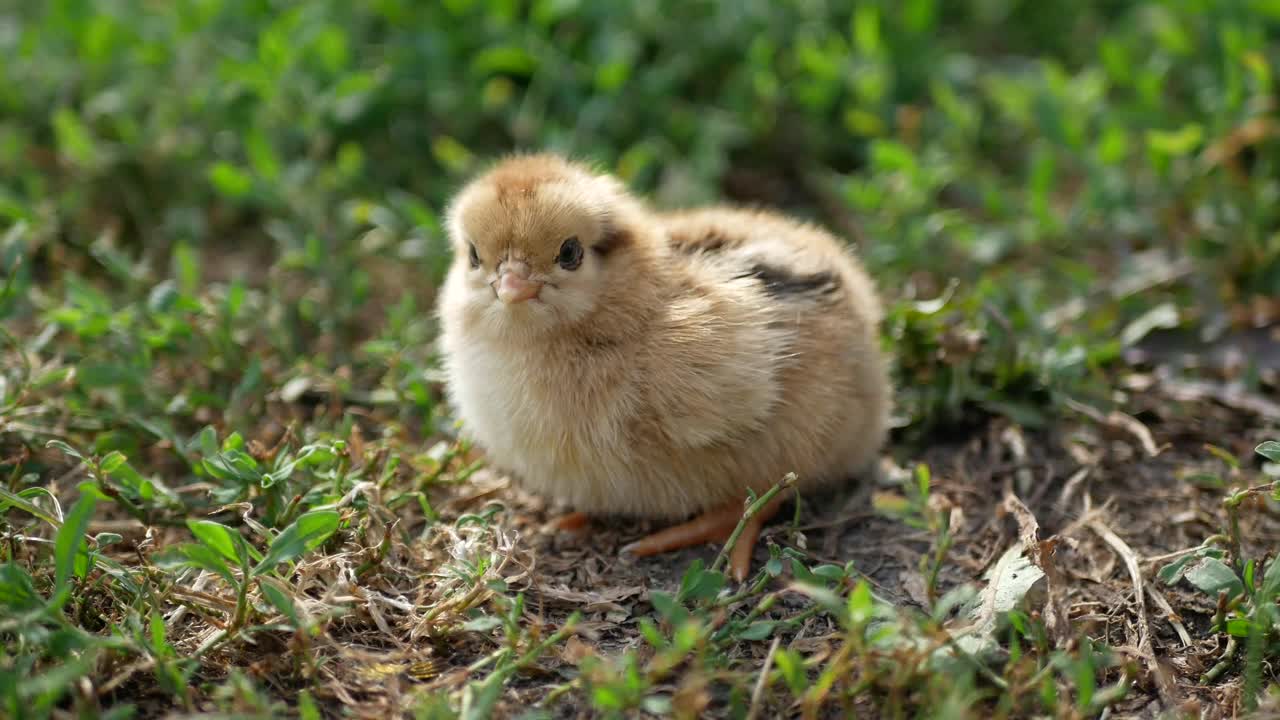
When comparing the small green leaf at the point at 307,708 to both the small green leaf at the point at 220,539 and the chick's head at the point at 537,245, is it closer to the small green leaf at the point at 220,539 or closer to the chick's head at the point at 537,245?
the small green leaf at the point at 220,539

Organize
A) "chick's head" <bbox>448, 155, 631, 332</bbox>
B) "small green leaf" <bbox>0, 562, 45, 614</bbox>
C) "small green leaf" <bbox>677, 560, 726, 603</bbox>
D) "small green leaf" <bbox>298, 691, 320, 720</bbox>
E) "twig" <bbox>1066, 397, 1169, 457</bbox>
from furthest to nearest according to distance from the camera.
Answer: "twig" <bbox>1066, 397, 1169, 457</bbox>
"chick's head" <bbox>448, 155, 631, 332</bbox>
"small green leaf" <bbox>677, 560, 726, 603</bbox>
"small green leaf" <bbox>0, 562, 45, 614</bbox>
"small green leaf" <bbox>298, 691, 320, 720</bbox>

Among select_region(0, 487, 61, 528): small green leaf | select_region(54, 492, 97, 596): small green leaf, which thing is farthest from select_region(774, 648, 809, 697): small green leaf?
select_region(0, 487, 61, 528): small green leaf

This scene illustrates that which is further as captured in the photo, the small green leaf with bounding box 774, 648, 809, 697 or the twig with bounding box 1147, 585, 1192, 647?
the twig with bounding box 1147, 585, 1192, 647

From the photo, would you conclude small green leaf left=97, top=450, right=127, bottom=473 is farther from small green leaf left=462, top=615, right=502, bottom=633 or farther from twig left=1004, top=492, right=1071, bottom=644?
twig left=1004, top=492, right=1071, bottom=644

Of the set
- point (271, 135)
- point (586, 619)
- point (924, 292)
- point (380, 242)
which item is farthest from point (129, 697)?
point (924, 292)

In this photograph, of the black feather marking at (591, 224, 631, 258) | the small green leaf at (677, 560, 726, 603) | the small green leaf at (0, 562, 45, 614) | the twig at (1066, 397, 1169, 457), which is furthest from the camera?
the twig at (1066, 397, 1169, 457)

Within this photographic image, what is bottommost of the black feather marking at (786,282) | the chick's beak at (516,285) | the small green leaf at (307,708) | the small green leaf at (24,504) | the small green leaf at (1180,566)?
the small green leaf at (1180,566)

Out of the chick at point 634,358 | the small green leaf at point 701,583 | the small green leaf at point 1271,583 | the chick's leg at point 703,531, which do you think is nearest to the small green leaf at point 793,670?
the small green leaf at point 701,583
